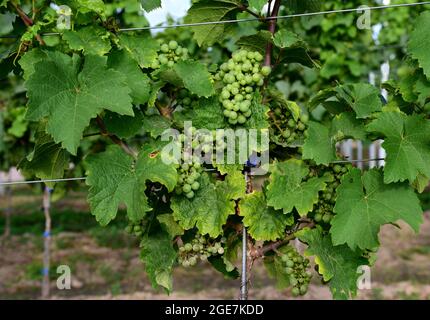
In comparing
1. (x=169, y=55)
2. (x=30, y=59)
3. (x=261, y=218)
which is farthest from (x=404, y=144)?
(x=30, y=59)

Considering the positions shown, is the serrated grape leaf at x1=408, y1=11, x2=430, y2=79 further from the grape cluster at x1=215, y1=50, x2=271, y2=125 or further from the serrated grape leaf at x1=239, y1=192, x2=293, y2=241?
the serrated grape leaf at x1=239, y1=192, x2=293, y2=241

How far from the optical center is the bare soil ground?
5332 millimetres

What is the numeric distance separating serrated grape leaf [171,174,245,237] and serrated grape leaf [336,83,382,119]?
1.69ft

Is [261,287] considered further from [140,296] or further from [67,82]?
[67,82]

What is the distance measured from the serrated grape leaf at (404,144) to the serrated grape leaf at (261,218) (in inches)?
18.8

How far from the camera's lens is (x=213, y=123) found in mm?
2402

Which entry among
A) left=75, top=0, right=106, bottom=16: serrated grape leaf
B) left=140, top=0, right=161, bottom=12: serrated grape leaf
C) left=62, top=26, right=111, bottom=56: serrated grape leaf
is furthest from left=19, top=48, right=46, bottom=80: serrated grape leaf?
left=140, top=0, right=161, bottom=12: serrated grape leaf

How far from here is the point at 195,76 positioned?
91.4 inches

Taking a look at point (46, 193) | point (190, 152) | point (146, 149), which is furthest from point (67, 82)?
point (46, 193)

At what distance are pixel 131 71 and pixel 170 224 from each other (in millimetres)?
632

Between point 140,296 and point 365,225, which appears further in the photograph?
point 140,296

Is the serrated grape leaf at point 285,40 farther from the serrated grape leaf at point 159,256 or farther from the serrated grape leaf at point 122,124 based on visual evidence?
the serrated grape leaf at point 159,256

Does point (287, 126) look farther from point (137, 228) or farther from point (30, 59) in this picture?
point (30, 59)

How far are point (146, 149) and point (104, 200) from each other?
0.25 metres
